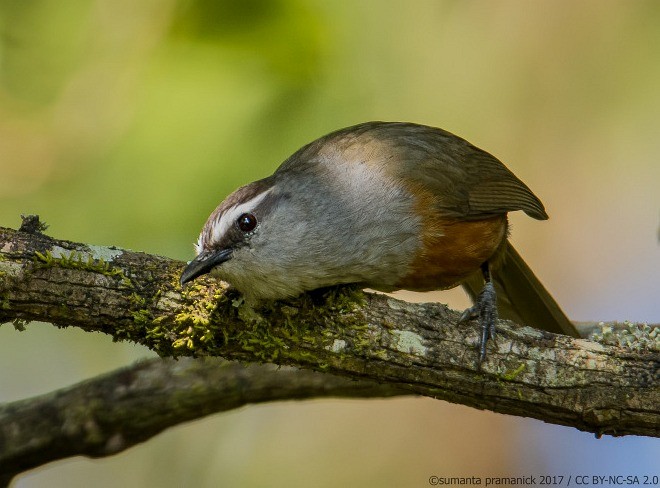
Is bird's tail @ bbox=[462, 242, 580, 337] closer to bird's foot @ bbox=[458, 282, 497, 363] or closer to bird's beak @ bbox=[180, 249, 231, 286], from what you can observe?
bird's foot @ bbox=[458, 282, 497, 363]

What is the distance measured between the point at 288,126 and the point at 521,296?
78.4 inches

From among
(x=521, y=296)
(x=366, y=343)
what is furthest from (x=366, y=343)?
(x=521, y=296)

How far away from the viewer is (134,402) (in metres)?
4.76

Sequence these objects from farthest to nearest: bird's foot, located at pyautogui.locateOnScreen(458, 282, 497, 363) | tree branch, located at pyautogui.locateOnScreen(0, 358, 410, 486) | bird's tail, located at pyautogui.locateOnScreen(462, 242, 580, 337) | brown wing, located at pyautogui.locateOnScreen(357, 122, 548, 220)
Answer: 1. bird's tail, located at pyautogui.locateOnScreen(462, 242, 580, 337)
2. brown wing, located at pyautogui.locateOnScreen(357, 122, 548, 220)
3. tree branch, located at pyautogui.locateOnScreen(0, 358, 410, 486)
4. bird's foot, located at pyautogui.locateOnScreen(458, 282, 497, 363)

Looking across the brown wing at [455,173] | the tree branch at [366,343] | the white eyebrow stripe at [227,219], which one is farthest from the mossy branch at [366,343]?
the brown wing at [455,173]

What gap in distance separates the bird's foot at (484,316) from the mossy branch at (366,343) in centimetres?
4

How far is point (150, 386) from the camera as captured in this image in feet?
15.9

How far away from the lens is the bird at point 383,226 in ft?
13.7

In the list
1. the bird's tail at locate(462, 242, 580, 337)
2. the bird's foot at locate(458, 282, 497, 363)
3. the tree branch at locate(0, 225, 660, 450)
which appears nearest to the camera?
the tree branch at locate(0, 225, 660, 450)

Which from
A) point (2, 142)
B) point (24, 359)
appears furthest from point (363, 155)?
point (24, 359)

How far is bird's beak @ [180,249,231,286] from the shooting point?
12.7ft

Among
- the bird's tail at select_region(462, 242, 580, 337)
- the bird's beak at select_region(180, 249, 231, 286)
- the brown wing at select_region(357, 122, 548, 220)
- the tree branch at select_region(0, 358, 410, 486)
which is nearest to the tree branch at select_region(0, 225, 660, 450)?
the bird's beak at select_region(180, 249, 231, 286)

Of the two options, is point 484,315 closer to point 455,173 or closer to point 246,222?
point 455,173

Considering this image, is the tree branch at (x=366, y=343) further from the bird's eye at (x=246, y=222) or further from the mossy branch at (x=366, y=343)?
the bird's eye at (x=246, y=222)
